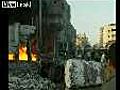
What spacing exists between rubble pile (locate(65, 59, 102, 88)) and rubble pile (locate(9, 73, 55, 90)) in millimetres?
211

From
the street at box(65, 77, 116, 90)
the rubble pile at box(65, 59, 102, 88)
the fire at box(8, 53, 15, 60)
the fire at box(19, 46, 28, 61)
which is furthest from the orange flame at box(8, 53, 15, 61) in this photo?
the street at box(65, 77, 116, 90)

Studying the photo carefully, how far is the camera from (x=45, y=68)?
2.82 m

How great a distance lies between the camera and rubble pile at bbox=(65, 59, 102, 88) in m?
2.83

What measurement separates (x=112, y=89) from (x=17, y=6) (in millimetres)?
967

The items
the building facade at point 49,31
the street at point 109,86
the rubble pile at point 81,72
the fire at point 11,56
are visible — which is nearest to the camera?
the street at point 109,86

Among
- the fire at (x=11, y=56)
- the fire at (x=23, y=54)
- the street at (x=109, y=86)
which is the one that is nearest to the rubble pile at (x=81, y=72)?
the street at (x=109, y=86)

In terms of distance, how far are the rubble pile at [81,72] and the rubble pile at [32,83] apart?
0.21 meters

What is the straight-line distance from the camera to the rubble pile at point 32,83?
263 cm

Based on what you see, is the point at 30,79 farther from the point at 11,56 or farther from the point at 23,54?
the point at 11,56

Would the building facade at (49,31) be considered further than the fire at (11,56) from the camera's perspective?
Yes

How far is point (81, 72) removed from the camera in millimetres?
2908

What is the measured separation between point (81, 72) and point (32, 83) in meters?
0.54

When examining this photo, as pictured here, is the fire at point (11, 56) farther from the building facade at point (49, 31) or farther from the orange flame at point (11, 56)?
the building facade at point (49, 31)

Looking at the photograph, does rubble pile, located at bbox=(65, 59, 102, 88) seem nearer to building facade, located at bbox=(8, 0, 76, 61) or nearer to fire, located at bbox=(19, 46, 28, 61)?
building facade, located at bbox=(8, 0, 76, 61)
